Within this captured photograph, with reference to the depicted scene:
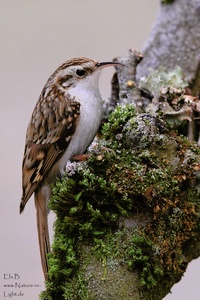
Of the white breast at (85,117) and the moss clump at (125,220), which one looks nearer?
the moss clump at (125,220)

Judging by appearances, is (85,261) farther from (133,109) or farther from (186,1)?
(186,1)

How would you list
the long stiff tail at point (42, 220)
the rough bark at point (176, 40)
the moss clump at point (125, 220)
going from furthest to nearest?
the rough bark at point (176, 40), the long stiff tail at point (42, 220), the moss clump at point (125, 220)

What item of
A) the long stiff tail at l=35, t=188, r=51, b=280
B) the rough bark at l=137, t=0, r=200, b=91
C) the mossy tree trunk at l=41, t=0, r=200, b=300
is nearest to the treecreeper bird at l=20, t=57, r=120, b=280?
the long stiff tail at l=35, t=188, r=51, b=280

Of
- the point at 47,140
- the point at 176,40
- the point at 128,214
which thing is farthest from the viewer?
the point at 176,40

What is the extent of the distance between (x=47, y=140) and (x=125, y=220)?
1.67 ft

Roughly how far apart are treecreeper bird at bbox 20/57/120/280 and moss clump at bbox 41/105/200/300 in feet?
0.62

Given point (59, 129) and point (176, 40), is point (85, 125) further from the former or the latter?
point (176, 40)

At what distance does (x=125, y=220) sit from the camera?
6.48 ft

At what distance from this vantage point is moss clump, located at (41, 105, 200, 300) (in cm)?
190

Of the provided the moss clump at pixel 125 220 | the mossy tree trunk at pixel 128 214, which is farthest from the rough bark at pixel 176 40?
the moss clump at pixel 125 220

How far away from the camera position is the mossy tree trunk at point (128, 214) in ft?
6.23

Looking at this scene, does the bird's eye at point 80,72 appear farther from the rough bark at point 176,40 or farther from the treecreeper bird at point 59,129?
the rough bark at point 176,40

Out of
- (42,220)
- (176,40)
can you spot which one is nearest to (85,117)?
(42,220)

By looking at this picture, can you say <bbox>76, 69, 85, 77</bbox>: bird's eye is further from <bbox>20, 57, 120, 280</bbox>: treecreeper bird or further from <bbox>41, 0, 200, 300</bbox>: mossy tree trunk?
<bbox>41, 0, 200, 300</bbox>: mossy tree trunk
